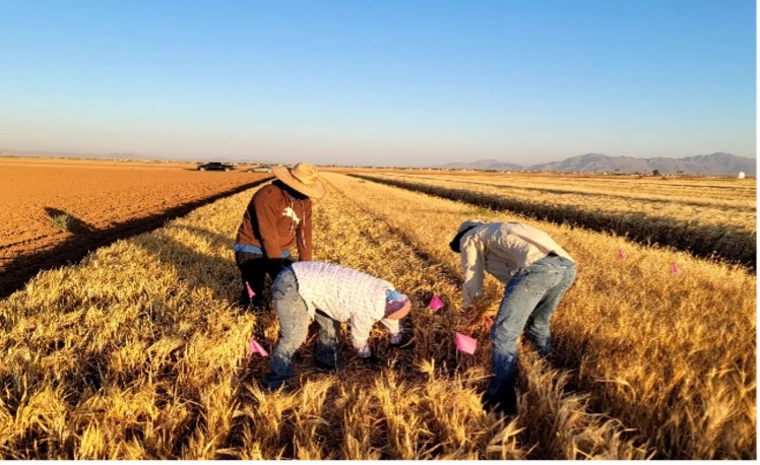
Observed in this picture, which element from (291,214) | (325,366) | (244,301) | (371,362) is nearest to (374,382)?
(371,362)

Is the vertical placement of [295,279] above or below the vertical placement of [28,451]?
above

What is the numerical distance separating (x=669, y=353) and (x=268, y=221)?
408cm

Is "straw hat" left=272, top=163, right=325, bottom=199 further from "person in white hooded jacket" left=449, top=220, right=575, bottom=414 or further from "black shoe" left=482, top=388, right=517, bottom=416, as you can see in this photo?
"black shoe" left=482, top=388, right=517, bottom=416

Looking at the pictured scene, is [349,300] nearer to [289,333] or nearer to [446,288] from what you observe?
[289,333]

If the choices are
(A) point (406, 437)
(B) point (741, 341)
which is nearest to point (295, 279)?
(A) point (406, 437)

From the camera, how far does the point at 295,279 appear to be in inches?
162

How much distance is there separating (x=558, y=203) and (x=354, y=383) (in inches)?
776

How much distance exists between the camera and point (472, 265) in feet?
14.3

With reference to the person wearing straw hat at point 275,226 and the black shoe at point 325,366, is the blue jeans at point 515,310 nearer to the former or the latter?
the black shoe at point 325,366

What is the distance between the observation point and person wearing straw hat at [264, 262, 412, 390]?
395cm

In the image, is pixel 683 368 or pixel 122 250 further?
pixel 122 250

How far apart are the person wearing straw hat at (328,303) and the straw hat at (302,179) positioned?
122 cm

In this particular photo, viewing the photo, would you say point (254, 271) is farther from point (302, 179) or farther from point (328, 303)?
point (328, 303)

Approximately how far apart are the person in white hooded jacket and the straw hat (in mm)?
1771
